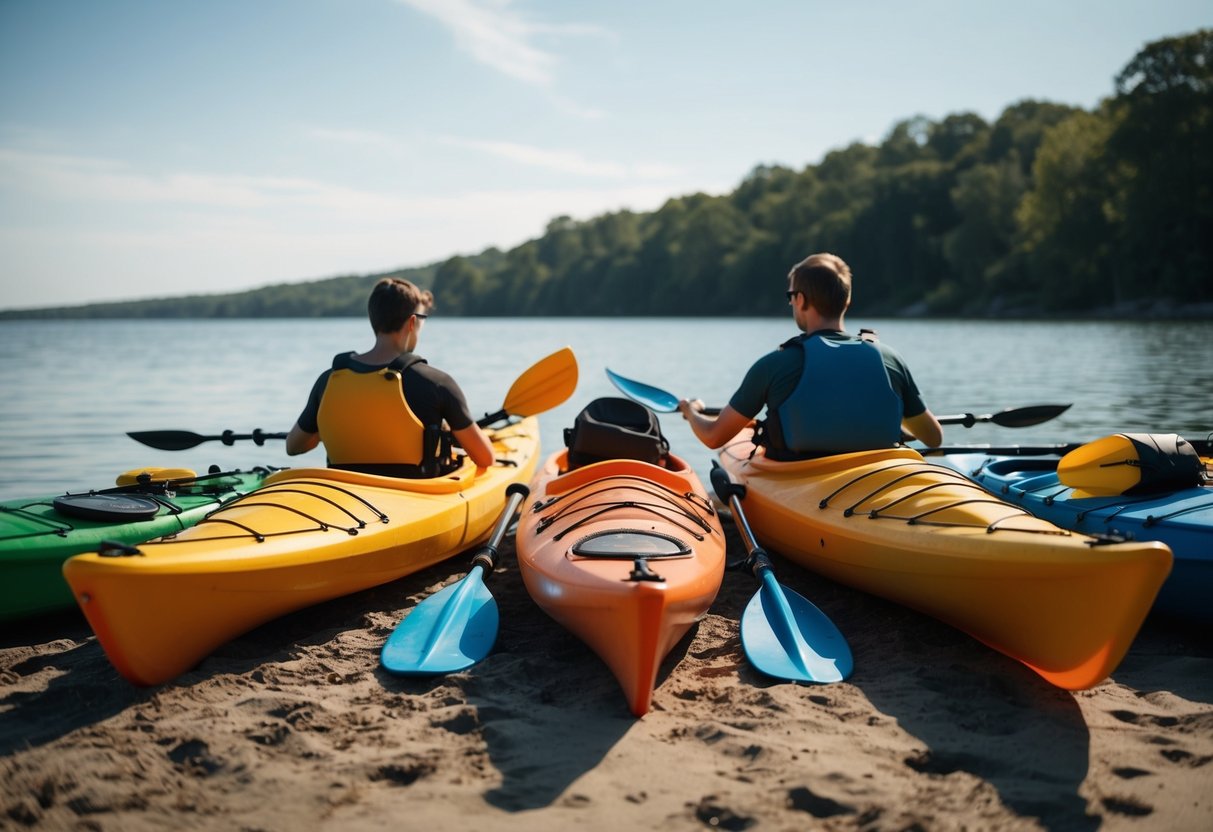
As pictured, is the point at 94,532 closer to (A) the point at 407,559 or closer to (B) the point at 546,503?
(A) the point at 407,559

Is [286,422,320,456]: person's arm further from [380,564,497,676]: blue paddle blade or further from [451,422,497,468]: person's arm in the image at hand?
[380,564,497,676]: blue paddle blade

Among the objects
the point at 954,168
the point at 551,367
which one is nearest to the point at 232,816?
the point at 551,367

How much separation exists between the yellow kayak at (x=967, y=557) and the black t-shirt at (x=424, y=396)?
184 cm

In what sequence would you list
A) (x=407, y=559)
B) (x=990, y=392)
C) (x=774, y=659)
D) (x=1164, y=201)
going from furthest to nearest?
(x=1164, y=201) → (x=990, y=392) → (x=407, y=559) → (x=774, y=659)

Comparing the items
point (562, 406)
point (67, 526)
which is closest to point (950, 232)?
point (562, 406)

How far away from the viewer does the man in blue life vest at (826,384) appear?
4.66m

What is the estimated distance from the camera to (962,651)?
371cm

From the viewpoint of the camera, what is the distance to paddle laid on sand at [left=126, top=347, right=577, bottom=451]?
6332mm

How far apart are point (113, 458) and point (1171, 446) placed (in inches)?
420

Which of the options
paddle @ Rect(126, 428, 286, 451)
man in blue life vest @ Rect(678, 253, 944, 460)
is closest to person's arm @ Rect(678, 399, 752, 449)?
man in blue life vest @ Rect(678, 253, 944, 460)

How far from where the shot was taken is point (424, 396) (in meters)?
4.75

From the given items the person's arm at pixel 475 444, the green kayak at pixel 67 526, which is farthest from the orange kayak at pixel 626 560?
the green kayak at pixel 67 526

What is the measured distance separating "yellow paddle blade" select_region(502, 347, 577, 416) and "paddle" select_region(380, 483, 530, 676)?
2.18 meters

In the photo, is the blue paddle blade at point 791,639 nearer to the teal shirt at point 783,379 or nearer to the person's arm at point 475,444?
the teal shirt at point 783,379
